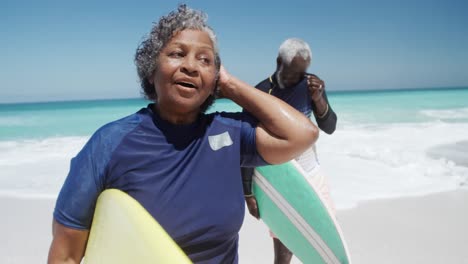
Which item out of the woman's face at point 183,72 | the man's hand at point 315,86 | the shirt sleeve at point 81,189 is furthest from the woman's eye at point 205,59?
the man's hand at point 315,86

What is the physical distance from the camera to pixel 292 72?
8.80 ft

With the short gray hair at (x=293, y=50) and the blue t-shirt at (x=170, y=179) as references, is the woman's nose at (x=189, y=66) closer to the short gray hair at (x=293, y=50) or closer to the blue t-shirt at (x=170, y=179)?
the blue t-shirt at (x=170, y=179)

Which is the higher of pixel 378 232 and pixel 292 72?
pixel 292 72

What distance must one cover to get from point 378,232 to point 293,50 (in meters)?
2.30

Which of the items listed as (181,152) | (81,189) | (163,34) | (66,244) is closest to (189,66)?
(163,34)

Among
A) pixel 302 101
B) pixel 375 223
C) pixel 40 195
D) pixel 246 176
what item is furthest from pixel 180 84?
pixel 40 195

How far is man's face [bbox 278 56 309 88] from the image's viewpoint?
267cm

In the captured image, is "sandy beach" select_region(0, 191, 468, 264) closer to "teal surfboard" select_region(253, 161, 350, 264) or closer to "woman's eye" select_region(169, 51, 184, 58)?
"teal surfboard" select_region(253, 161, 350, 264)

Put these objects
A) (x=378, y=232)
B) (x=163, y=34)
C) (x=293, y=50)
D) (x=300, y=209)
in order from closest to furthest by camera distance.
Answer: (x=163, y=34)
(x=300, y=209)
(x=293, y=50)
(x=378, y=232)

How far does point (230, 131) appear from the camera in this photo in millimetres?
1482

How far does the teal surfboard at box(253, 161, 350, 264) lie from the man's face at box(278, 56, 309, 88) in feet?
1.96

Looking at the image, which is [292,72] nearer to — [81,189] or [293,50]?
[293,50]

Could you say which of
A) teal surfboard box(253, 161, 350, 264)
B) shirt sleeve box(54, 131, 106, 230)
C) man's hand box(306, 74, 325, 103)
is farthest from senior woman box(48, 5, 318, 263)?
man's hand box(306, 74, 325, 103)

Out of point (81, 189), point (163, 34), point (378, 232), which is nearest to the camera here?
point (81, 189)
